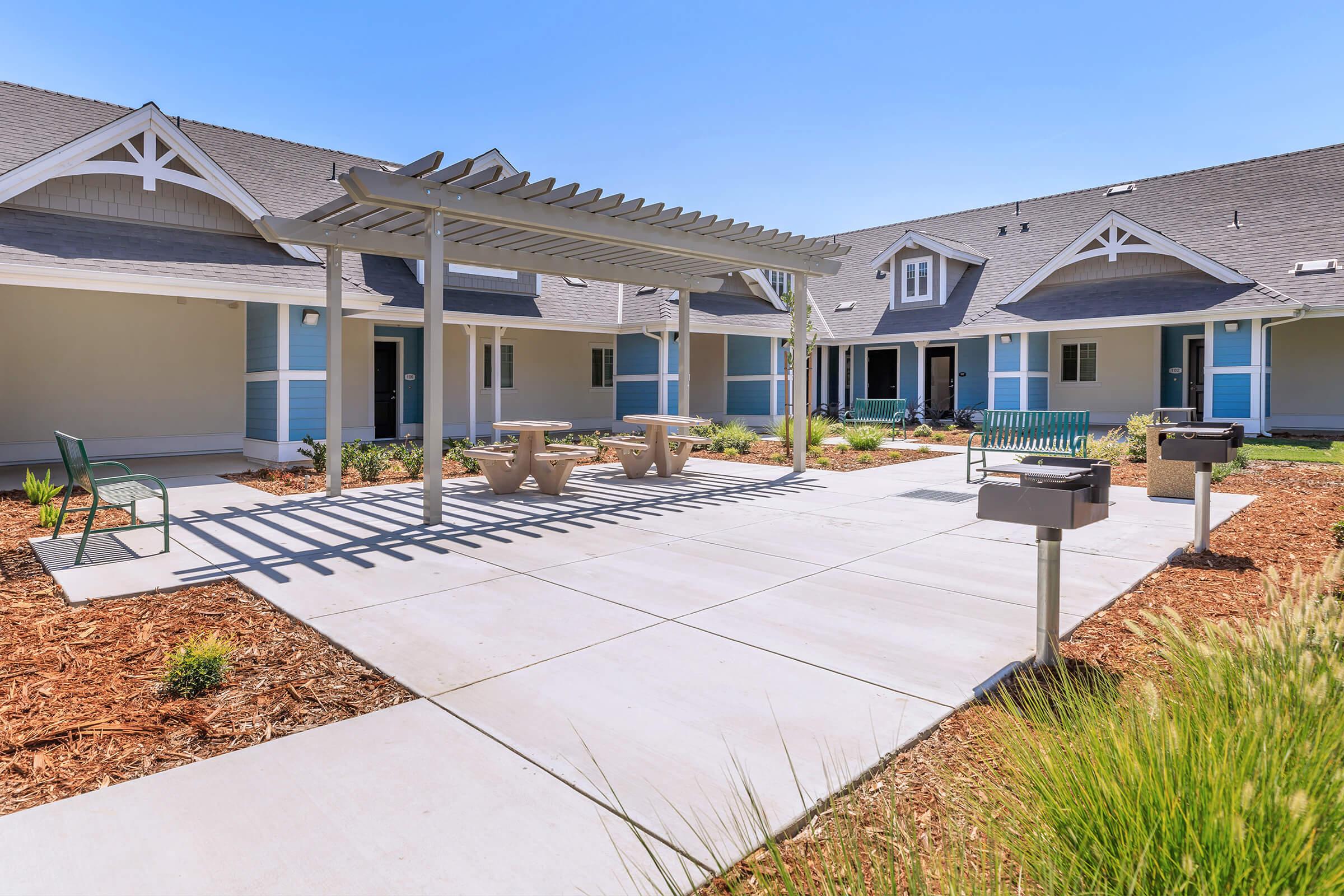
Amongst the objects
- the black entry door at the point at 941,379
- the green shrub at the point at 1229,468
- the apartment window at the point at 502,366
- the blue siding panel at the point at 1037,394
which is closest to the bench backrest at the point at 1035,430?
the green shrub at the point at 1229,468

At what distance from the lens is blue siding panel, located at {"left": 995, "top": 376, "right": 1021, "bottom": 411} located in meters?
Answer: 19.6

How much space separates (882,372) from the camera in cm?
2480

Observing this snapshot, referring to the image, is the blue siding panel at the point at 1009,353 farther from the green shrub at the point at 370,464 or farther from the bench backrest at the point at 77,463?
the bench backrest at the point at 77,463

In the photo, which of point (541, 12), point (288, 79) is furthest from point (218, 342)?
point (541, 12)

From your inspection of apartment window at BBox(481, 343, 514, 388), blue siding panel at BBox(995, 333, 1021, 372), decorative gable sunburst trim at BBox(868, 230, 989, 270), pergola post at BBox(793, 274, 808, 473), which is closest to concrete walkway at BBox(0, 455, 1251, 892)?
pergola post at BBox(793, 274, 808, 473)

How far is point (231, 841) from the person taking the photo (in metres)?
2.33

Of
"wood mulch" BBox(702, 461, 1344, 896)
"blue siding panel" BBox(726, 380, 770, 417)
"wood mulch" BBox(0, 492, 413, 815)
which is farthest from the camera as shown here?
"blue siding panel" BBox(726, 380, 770, 417)

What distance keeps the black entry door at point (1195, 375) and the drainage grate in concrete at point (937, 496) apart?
13862mm

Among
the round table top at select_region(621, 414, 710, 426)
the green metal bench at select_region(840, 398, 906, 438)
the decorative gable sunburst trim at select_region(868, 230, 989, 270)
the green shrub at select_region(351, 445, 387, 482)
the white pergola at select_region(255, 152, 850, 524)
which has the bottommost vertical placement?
the green shrub at select_region(351, 445, 387, 482)

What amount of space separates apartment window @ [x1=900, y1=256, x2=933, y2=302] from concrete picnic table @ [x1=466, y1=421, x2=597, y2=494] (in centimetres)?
1707

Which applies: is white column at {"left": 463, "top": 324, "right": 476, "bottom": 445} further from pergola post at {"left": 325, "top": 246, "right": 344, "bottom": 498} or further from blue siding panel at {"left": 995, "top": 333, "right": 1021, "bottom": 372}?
blue siding panel at {"left": 995, "top": 333, "right": 1021, "bottom": 372}

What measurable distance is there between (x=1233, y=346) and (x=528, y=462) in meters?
15.7

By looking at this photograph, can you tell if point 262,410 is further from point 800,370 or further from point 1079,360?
point 1079,360

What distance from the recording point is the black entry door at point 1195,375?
19375 millimetres
